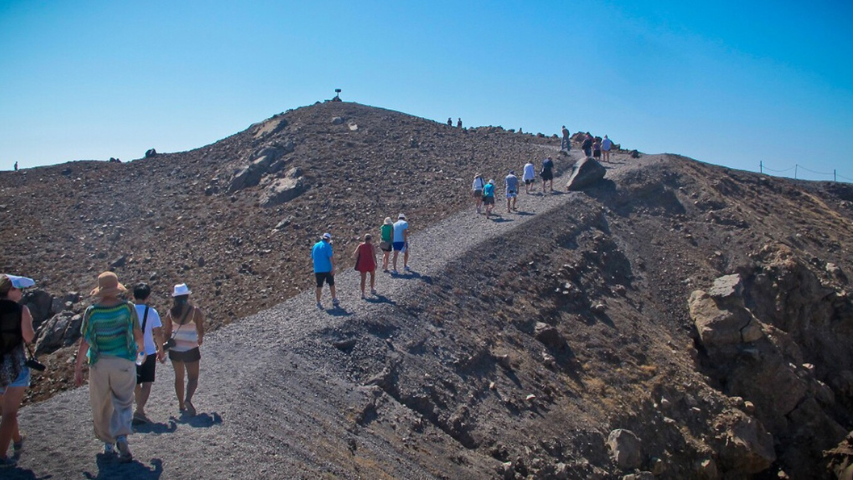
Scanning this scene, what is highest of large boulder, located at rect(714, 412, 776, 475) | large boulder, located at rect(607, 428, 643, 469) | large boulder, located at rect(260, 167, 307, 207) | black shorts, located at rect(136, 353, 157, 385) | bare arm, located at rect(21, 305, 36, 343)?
large boulder, located at rect(260, 167, 307, 207)

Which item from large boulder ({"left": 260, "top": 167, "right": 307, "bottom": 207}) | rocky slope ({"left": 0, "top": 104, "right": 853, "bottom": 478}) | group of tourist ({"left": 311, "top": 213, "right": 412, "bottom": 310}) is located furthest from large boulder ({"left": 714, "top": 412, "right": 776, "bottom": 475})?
large boulder ({"left": 260, "top": 167, "right": 307, "bottom": 207})

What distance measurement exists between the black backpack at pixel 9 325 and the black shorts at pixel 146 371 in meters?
1.58

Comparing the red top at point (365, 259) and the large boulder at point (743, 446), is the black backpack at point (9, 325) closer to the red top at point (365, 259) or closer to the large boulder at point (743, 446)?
the red top at point (365, 259)

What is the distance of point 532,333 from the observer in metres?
16.1

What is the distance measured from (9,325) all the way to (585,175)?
81.8 feet

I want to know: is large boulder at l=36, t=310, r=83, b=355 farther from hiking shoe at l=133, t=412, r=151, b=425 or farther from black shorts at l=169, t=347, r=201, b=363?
hiking shoe at l=133, t=412, r=151, b=425

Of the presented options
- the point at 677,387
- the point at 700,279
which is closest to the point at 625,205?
the point at 700,279

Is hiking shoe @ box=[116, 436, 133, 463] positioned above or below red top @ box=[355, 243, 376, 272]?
below

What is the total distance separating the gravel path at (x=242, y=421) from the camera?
7.29 meters

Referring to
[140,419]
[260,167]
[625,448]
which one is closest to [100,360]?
[140,419]

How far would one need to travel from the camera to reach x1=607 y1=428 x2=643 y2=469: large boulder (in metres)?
12.6

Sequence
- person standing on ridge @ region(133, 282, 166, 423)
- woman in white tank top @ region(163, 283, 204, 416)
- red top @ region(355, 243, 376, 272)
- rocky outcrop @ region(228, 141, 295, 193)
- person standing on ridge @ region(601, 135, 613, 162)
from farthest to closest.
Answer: person standing on ridge @ region(601, 135, 613, 162), rocky outcrop @ region(228, 141, 295, 193), red top @ region(355, 243, 376, 272), woman in white tank top @ region(163, 283, 204, 416), person standing on ridge @ region(133, 282, 166, 423)

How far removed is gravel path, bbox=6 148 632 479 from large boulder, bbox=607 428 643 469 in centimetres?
505

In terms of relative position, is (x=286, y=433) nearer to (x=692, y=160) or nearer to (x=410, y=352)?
(x=410, y=352)
